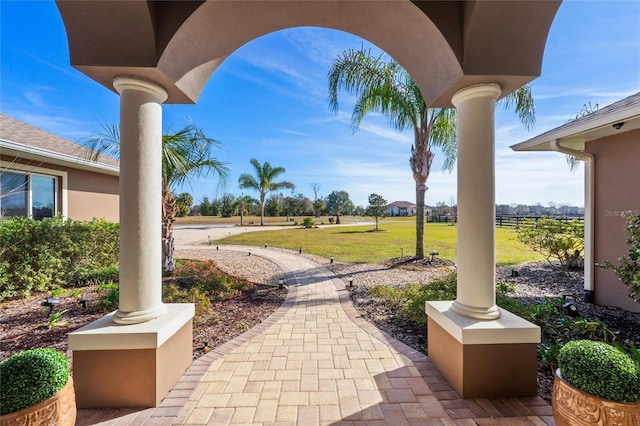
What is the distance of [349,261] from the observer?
10953 mm

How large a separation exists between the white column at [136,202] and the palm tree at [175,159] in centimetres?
358

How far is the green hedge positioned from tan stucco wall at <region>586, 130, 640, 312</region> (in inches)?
480

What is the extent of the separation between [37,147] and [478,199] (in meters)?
10.2

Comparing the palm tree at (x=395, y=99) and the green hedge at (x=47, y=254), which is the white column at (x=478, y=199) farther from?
the green hedge at (x=47, y=254)

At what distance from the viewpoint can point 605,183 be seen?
5.52m

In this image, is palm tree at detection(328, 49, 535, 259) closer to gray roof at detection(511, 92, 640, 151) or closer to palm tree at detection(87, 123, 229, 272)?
gray roof at detection(511, 92, 640, 151)

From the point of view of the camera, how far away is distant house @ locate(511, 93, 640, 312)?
5.02 metres

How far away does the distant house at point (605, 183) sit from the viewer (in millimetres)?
5020

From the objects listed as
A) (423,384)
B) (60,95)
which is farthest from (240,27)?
(60,95)

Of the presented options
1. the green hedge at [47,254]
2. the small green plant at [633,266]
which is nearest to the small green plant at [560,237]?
the small green plant at [633,266]

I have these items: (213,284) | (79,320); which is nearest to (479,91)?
(213,284)

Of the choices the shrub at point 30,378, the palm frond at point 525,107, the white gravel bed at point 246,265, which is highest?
the palm frond at point 525,107

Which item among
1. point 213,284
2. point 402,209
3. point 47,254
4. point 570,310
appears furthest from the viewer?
point 402,209

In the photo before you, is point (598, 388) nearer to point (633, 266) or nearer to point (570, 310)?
point (633, 266)
